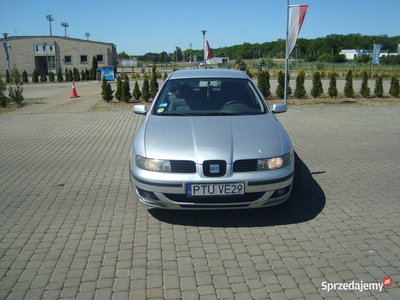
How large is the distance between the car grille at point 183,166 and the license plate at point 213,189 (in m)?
0.17

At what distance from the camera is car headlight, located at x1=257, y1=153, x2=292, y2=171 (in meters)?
4.13

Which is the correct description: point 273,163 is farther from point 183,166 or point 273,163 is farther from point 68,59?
point 68,59

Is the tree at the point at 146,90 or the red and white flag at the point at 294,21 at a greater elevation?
the red and white flag at the point at 294,21

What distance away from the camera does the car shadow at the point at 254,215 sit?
444 centimetres

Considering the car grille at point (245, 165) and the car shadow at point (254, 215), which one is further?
the car shadow at point (254, 215)

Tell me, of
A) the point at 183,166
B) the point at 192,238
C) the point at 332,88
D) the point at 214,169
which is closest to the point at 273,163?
the point at 214,169

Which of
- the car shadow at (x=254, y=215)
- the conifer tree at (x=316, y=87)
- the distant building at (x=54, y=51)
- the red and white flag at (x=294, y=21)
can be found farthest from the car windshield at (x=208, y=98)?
the distant building at (x=54, y=51)

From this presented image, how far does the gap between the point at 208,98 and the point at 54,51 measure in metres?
53.8

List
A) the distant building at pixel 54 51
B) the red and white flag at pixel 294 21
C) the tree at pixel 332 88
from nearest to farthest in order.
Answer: the red and white flag at pixel 294 21 < the tree at pixel 332 88 < the distant building at pixel 54 51

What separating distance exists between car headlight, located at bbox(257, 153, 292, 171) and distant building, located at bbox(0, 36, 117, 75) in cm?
5249

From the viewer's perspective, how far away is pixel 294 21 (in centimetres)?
1366

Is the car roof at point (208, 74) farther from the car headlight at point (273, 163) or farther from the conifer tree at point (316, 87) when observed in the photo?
the conifer tree at point (316, 87)

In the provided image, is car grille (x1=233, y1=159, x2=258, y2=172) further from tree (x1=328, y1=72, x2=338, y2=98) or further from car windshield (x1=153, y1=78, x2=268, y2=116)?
tree (x1=328, y1=72, x2=338, y2=98)

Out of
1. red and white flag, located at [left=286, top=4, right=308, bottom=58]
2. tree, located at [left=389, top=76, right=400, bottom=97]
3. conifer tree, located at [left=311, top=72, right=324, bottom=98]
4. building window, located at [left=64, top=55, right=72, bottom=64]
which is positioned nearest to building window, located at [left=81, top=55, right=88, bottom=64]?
building window, located at [left=64, top=55, right=72, bottom=64]
